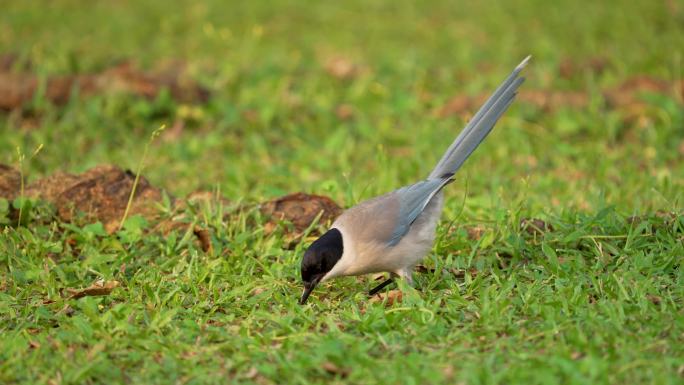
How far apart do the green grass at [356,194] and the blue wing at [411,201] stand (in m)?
0.33

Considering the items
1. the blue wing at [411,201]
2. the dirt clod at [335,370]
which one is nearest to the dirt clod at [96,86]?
the blue wing at [411,201]

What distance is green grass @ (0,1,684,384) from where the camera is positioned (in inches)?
168

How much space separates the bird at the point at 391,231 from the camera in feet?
16.2

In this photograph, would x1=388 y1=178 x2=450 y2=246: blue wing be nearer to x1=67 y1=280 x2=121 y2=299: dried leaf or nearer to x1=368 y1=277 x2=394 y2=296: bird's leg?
x1=368 y1=277 x2=394 y2=296: bird's leg

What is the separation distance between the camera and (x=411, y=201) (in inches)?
210

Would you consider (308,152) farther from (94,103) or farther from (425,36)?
(425,36)

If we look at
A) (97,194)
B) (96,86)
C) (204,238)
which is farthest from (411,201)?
Answer: (96,86)

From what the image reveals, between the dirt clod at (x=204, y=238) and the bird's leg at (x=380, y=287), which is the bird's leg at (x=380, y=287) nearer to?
the bird's leg at (x=380, y=287)

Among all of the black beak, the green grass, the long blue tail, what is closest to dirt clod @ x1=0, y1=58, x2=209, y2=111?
the green grass

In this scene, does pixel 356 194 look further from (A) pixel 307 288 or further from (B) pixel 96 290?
(B) pixel 96 290

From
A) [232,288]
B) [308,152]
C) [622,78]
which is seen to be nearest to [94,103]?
[308,152]

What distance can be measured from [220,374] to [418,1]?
30.9ft

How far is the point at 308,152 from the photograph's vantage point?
26.8ft

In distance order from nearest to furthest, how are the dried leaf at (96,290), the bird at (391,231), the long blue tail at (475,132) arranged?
the bird at (391,231)
the dried leaf at (96,290)
the long blue tail at (475,132)
